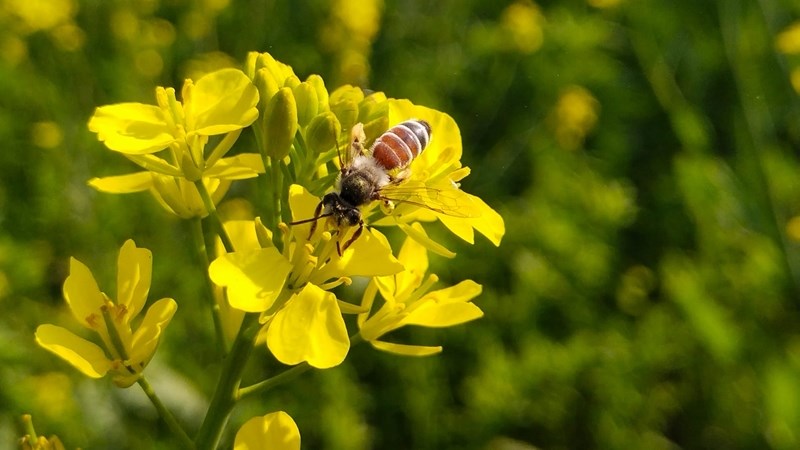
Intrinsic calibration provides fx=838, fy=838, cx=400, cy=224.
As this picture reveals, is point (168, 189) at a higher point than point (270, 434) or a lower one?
higher

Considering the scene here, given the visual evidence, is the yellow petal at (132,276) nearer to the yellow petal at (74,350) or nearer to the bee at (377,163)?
the yellow petal at (74,350)

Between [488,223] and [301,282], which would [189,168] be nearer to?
[301,282]

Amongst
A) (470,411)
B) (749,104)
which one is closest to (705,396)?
(470,411)

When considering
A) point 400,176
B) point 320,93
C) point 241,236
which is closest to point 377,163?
point 400,176

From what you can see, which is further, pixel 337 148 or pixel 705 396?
pixel 705 396

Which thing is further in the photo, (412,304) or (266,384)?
(412,304)

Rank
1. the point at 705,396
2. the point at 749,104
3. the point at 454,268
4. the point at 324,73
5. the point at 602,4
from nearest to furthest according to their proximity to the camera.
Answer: the point at 705,396 < the point at 454,268 < the point at 749,104 < the point at 324,73 < the point at 602,4

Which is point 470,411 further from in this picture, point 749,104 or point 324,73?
point 324,73
